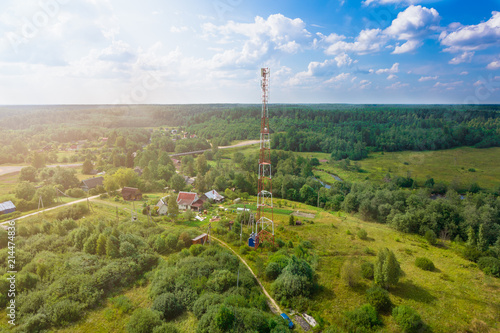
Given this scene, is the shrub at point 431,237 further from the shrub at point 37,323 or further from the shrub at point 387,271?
the shrub at point 37,323

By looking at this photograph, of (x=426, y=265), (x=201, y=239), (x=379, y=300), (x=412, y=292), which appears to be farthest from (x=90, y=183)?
(x=426, y=265)

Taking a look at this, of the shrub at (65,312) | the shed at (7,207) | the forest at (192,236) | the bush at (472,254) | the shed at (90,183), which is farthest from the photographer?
the shed at (90,183)

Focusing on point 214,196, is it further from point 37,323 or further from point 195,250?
point 37,323

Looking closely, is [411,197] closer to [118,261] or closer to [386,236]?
[386,236]

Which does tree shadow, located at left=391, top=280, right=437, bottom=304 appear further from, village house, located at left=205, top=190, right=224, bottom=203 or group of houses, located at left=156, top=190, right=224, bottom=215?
village house, located at left=205, top=190, right=224, bottom=203

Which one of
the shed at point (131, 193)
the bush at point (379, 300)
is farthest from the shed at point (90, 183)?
the bush at point (379, 300)

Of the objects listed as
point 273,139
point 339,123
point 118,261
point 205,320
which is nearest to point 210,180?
point 118,261

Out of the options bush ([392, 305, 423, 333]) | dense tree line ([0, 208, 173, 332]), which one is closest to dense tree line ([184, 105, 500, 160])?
dense tree line ([0, 208, 173, 332])
